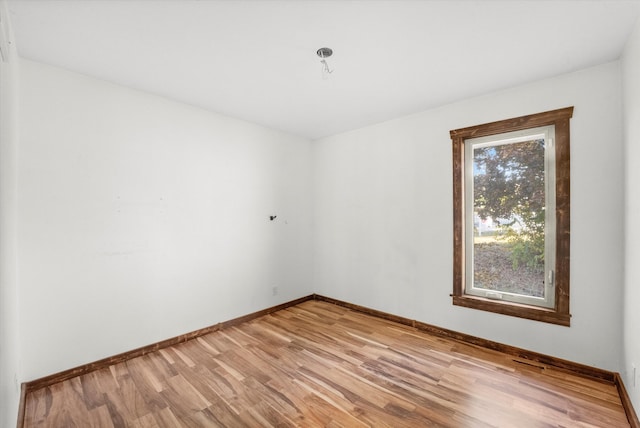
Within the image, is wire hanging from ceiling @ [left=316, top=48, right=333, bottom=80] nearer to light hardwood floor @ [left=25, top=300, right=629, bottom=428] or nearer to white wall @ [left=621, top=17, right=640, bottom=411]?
white wall @ [left=621, top=17, right=640, bottom=411]

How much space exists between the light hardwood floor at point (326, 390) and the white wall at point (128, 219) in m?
0.42

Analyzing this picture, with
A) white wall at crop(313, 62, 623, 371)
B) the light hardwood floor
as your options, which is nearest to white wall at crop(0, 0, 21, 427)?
the light hardwood floor

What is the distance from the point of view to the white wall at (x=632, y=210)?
6.13ft

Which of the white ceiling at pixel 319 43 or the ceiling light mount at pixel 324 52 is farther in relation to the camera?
the ceiling light mount at pixel 324 52

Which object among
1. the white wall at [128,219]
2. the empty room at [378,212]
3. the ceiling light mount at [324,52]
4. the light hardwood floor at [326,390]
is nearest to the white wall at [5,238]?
the empty room at [378,212]

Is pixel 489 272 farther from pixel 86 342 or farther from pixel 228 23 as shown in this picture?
pixel 86 342

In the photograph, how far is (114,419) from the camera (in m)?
1.93

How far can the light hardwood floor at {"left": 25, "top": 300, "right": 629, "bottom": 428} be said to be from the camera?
1.92 m

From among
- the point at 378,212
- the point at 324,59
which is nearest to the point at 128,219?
the point at 324,59

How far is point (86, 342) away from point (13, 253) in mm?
987

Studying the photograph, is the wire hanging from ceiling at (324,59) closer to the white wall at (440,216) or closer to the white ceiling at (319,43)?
the white ceiling at (319,43)

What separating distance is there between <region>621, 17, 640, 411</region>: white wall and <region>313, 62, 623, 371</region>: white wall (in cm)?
15

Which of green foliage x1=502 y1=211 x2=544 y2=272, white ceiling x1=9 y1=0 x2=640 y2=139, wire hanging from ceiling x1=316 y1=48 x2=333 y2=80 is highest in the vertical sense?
white ceiling x1=9 y1=0 x2=640 y2=139

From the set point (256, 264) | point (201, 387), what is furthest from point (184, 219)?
point (201, 387)
